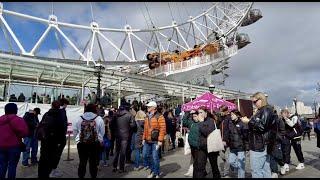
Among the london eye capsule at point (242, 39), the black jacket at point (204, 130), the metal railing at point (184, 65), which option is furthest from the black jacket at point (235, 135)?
the london eye capsule at point (242, 39)

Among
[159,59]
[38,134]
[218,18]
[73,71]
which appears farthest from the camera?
[218,18]

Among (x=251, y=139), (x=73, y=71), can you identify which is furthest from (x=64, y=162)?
(x=73, y=71)

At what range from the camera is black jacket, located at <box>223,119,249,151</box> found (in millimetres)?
8820

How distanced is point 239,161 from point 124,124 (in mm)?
3086

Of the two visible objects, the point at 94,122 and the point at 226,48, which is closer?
the point at 94,122

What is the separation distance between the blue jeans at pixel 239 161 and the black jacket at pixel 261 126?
1.74m

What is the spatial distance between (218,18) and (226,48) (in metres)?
8.82

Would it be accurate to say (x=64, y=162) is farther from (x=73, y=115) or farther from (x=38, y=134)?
(x=73, y=115)

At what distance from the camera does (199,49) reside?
47906 mm

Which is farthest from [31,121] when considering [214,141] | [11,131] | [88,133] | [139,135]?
[214,141]

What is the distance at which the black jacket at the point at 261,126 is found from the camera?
6.88 m

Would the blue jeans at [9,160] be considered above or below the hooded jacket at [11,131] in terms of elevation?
below

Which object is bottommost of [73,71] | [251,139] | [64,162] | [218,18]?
→ [64,162]

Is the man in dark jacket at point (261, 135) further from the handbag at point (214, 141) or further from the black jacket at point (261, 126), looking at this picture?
the handbag at point (214, 141)
